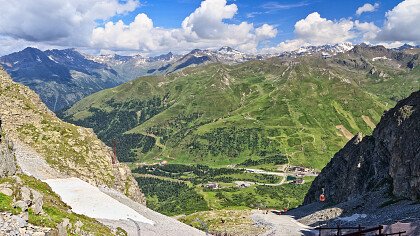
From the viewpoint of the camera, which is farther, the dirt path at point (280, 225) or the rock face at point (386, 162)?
the rock face at point (386, 162)

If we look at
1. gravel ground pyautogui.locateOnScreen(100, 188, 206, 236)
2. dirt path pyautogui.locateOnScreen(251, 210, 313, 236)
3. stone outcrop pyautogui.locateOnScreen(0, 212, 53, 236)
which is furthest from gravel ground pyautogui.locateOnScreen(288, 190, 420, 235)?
stone outcrop pyautogui.locateOnScreen(0, 212, 53, 236)

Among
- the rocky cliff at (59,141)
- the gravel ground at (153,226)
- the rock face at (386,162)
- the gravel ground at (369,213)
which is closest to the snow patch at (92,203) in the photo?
the gravel ground at (153,226)

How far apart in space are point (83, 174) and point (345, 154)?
14036cm

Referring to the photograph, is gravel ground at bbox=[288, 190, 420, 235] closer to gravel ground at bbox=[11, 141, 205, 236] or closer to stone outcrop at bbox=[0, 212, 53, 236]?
gravel ground at bbox=[11, 141, 205, 236]

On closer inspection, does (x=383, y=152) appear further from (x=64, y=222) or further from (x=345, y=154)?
(x=64, y=222)

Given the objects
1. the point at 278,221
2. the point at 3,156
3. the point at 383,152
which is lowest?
the point at 278,221

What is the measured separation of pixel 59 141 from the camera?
103188 mm

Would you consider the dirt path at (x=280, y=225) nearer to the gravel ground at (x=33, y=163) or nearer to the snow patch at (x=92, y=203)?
the snow patch at (x=92, y=203)

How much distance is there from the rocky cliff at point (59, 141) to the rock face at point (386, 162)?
276 feet

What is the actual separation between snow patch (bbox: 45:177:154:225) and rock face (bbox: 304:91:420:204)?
88775 mm

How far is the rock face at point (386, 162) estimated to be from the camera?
130 m

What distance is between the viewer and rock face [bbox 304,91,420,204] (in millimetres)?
129875

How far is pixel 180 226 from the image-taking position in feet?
253

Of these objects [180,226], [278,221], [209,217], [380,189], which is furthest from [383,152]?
[180,226]
